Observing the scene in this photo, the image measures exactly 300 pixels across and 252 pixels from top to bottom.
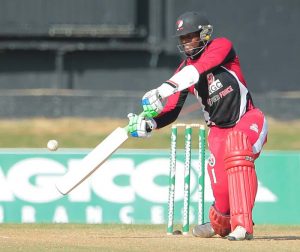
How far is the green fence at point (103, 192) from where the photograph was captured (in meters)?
15.0

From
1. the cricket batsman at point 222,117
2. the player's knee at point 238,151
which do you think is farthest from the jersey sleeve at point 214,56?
the player's knee at point 238,151

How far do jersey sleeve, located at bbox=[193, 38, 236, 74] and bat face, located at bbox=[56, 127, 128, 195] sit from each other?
2.83 feet

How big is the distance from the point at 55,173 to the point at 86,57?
495 inches

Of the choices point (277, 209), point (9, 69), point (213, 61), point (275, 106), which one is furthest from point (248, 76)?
point (213, 61)

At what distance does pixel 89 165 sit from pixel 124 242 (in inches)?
27.4

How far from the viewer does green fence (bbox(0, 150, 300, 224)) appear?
14977 millimetres

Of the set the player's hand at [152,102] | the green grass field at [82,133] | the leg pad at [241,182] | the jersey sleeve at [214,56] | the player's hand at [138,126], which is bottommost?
the green grass field at [82,133]

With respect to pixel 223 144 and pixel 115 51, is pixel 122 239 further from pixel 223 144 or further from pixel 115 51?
pixel 115 51

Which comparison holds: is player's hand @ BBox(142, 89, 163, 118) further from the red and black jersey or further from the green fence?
the green fence

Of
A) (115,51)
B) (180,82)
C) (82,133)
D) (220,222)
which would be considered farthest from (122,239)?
(115,51)

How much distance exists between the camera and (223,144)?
31.1 feet

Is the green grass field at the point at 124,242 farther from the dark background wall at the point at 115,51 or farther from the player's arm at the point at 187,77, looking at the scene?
the dark background wall at the point at 115,51

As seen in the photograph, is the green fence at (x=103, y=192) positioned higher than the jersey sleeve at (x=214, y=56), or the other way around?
the jersey sleeve at (x=214, y=56)

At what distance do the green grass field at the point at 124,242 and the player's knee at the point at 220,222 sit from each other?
0.13 m
